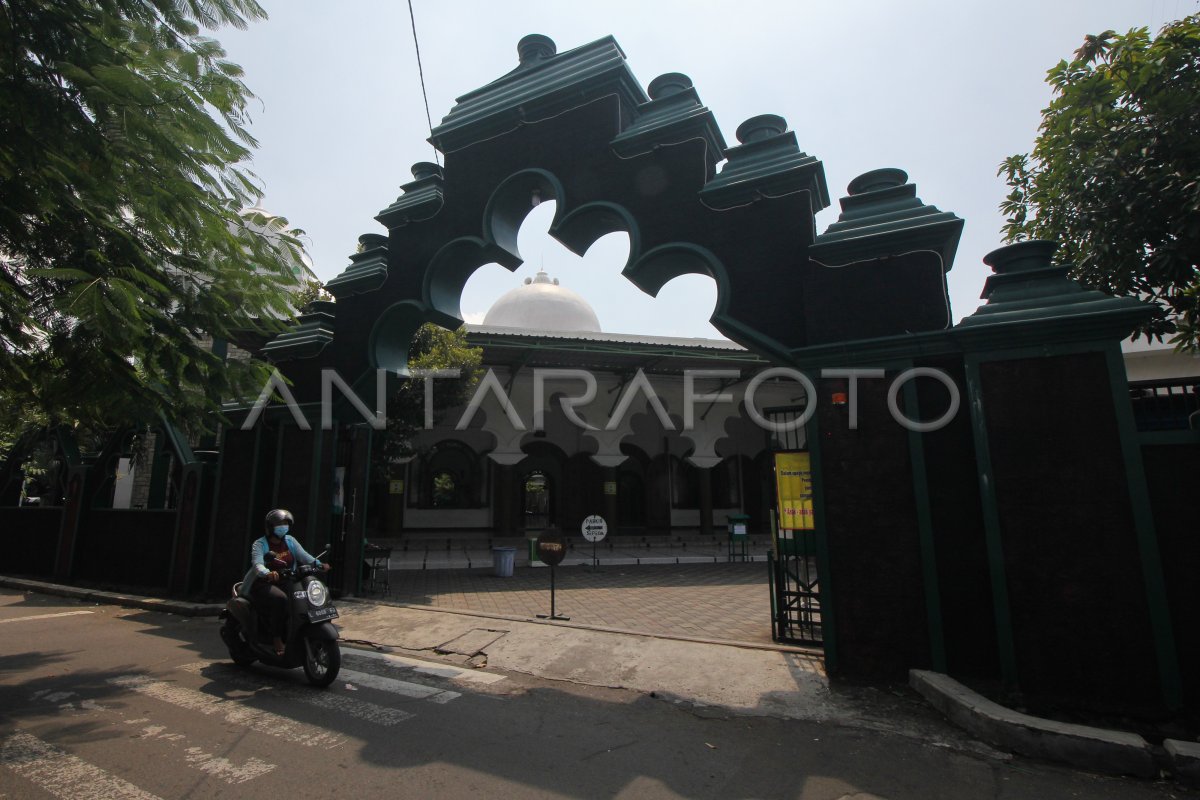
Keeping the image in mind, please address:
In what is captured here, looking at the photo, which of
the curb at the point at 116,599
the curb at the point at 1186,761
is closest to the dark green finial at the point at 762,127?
the curb at the point at 1186,761

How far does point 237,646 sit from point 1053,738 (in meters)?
6.36

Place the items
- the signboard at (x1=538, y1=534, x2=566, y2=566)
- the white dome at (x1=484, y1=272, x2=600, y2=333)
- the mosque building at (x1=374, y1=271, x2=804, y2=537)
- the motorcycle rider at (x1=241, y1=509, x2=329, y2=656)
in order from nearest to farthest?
the motorcycle rider at (x1=241, y1=509, x2=329, y2=656)
the signboard at (x1=538, y1=534, x2=566, y2=566)
the mosque building at (x1=374, y1=271, x2=804, y2=537)
the white dome at (x1=484, y1=272, x2=600, y2=333)

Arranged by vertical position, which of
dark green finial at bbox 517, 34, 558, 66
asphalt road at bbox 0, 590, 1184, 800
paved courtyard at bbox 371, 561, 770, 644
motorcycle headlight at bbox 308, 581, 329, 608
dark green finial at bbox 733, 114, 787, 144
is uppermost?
dark green finial at bbox 517, 34, 558, 66

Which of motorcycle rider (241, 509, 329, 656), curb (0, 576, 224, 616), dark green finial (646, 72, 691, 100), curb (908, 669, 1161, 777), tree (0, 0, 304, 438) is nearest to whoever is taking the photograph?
curb (908, 669, 1161, 777)

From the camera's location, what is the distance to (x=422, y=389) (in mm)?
12375

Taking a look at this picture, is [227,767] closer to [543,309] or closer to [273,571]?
[273,571]

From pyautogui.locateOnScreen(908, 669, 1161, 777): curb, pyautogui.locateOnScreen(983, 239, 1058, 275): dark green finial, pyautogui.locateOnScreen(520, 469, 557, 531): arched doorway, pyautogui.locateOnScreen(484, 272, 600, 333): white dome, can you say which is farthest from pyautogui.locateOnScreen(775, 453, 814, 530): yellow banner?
pyautogui.locateOnScreen(484, 272, 600, 333): white dome

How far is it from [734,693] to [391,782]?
111 inches

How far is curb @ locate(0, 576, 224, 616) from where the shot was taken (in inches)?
331

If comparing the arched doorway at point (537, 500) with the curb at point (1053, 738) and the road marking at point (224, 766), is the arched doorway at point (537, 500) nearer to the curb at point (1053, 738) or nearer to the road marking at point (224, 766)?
the road marking at point (224, 766)

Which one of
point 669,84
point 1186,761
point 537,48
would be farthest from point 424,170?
point 1186,761

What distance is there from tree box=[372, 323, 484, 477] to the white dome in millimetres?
12676

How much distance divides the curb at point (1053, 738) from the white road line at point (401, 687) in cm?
374

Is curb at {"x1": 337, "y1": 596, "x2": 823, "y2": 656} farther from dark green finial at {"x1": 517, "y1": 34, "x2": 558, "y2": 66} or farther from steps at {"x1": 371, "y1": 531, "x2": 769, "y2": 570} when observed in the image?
dark green finial at {"x1": 517, "y1": 34, "x2": 558, "y2": 66}
